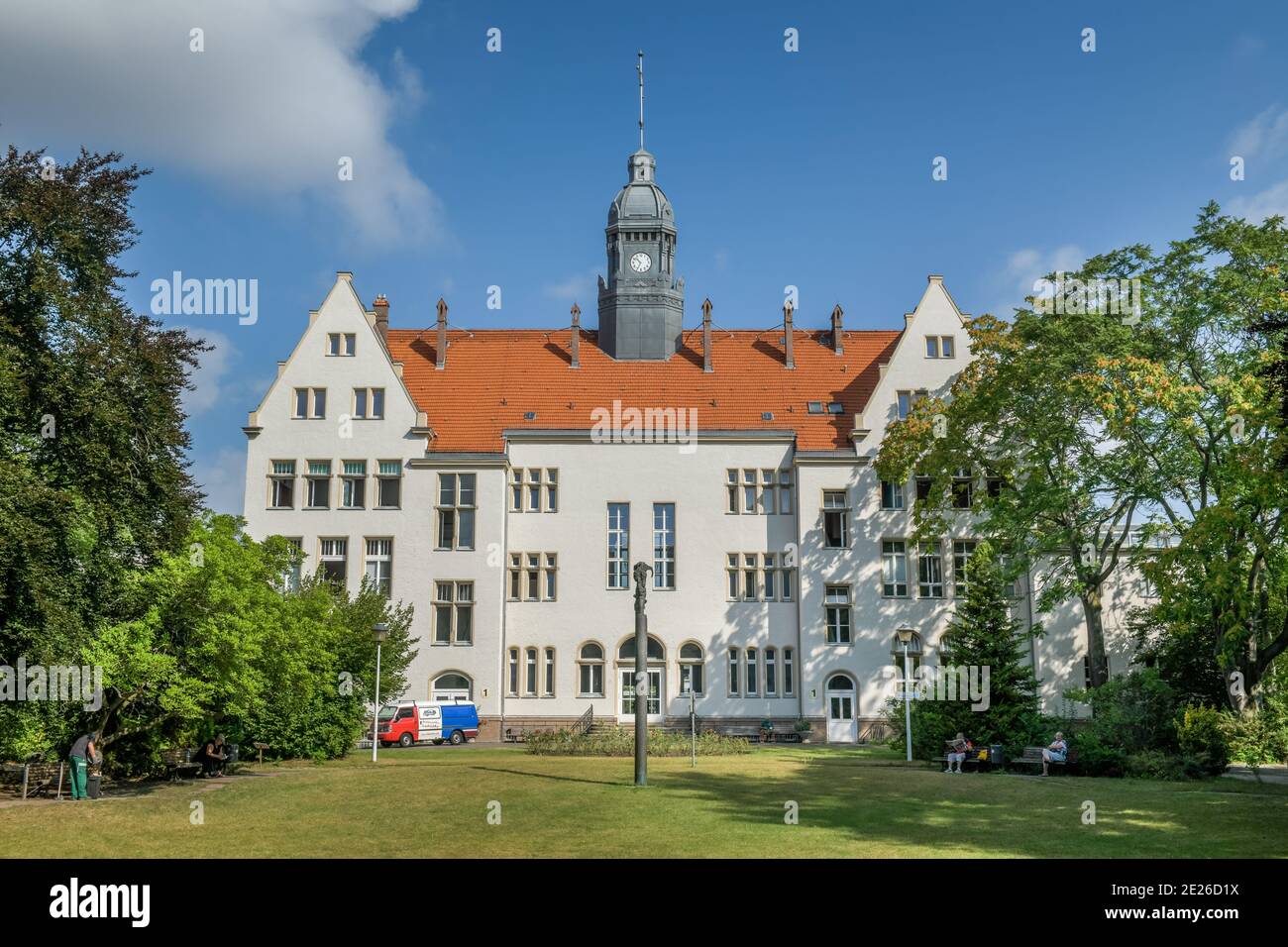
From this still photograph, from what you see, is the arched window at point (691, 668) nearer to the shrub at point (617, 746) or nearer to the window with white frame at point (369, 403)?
the shrub at point (617, 746)

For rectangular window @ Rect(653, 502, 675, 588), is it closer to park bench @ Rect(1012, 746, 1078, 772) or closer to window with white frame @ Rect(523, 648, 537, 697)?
window with white frame @ Rect(523, 648, 537, 697)

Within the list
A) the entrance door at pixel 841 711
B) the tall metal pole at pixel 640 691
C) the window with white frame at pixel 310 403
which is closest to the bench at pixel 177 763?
the tall metal pole at pixel 640 691

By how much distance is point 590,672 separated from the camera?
49750mm

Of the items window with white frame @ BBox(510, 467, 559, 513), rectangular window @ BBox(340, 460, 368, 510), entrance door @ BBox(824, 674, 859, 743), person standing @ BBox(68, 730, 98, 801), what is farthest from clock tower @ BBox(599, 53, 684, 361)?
person standing @ BBox(68, 730, 98, 801)

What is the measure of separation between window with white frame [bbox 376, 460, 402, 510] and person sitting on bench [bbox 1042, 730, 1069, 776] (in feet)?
104

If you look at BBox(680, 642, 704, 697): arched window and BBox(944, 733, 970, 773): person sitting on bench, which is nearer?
BBox(944, 733, 970, 773): person sitting on bench

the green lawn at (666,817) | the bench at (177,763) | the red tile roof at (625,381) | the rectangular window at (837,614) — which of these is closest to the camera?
the green lawn at (666,817)

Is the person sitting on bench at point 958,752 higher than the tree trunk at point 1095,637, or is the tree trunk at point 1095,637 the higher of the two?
the tree trunk at point 1095,637

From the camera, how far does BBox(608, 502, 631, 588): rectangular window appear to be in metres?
50.6

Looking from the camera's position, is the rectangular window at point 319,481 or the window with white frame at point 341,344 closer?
the rectangular window at point 319,481

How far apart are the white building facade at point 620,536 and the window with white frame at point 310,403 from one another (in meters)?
0.11

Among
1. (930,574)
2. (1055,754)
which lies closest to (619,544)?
(930,574)

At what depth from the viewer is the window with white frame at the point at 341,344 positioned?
168 ft
